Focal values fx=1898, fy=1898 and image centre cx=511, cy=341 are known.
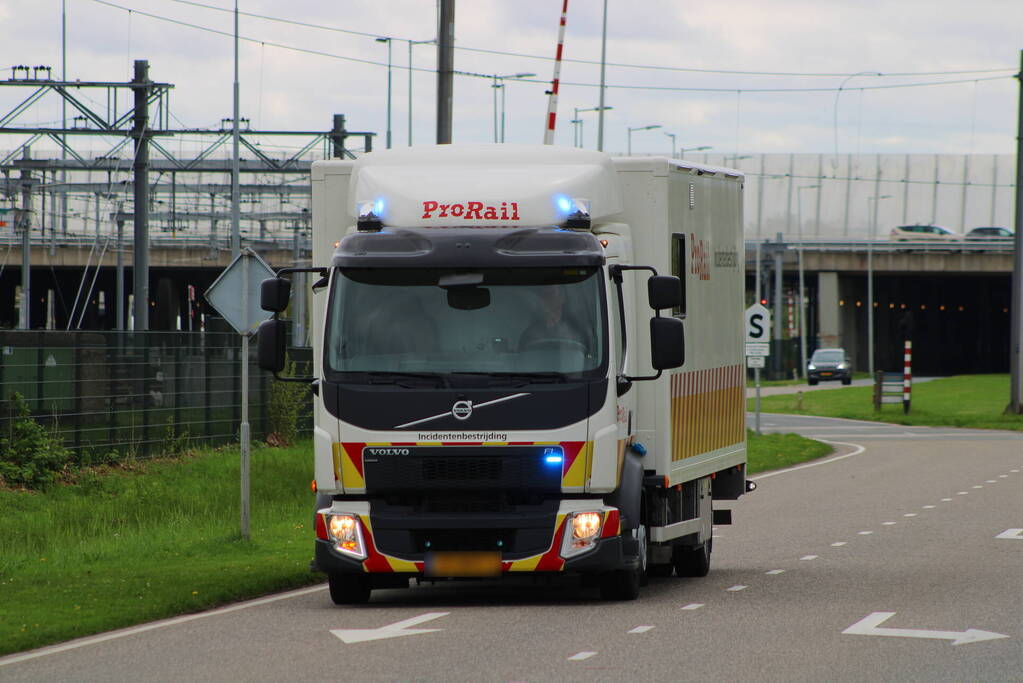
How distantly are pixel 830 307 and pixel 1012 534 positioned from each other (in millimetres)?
80281

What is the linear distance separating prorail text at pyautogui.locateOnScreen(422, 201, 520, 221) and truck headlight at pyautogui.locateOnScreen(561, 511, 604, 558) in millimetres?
1958

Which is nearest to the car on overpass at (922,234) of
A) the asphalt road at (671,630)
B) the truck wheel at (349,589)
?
the asphalt road at (671,630)

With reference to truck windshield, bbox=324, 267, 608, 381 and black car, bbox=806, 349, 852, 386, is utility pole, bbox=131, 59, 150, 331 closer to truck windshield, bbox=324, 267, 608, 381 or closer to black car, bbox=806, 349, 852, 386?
truck windshield, bbox=324, 267, 608, 381

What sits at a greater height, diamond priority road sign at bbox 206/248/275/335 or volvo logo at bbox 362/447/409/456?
diamond priority road sign at bbox 206/248/275/335

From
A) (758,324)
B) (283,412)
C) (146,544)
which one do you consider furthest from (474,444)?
(758,324)

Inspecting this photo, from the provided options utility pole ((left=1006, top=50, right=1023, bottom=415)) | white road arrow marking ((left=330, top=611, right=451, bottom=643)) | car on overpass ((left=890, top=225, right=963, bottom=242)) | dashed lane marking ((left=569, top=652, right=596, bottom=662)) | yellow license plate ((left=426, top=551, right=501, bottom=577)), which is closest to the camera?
dashed lane marking ((left=569, top=652, right=596, bottom=662))

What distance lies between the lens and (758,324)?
36.6m

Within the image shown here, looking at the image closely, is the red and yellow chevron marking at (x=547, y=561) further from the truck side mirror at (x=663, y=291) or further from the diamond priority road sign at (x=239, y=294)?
the diamond priority road sign at (x=239, y=294)

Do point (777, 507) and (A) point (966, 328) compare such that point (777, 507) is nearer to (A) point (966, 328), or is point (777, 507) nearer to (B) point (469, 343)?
(B) point (469, 343)

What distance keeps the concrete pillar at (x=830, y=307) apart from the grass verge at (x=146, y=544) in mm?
70867

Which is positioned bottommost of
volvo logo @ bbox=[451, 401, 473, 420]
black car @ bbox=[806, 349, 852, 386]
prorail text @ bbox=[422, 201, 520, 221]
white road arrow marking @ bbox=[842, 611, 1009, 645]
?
black car @ bbox=[806, 349, 852, 386]

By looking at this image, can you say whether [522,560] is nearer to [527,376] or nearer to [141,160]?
[527,376]

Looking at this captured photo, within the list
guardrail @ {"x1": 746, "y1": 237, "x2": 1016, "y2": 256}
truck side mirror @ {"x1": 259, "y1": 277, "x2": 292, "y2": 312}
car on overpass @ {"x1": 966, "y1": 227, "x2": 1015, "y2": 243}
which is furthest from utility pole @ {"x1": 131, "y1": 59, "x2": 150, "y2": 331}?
car on overpass @ {"x1": 966, "y1": 227, "x2": 1015, "y2": 243}

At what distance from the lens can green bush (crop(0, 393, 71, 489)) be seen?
73.5 feet
